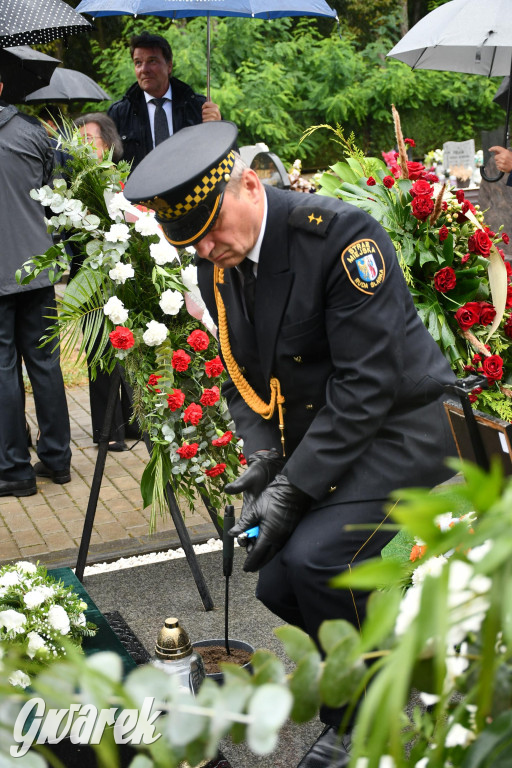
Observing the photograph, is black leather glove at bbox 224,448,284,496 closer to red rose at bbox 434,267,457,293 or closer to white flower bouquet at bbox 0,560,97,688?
white flower bouquet at bbox 0,560,97,688

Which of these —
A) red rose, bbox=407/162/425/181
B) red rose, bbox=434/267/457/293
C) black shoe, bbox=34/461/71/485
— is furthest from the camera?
black shoe, bbox=34/461/71/485

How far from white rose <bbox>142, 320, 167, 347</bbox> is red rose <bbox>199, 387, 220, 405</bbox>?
286 mm

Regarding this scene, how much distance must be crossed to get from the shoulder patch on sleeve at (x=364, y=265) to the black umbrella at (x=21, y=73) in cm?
408

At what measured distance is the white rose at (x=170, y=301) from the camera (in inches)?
142

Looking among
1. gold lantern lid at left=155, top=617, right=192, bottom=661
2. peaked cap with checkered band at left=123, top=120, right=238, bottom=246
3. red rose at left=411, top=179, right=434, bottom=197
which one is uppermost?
peaked cap with checkered band at left=123, top=120, right=238, bottom=246

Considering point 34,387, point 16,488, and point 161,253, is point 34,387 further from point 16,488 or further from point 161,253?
point 161,253

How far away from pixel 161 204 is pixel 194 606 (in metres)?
2.02

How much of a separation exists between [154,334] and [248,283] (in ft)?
3.04

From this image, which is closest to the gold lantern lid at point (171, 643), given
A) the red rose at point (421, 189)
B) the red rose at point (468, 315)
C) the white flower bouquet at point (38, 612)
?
the white flower bouquet at point (38, 612)

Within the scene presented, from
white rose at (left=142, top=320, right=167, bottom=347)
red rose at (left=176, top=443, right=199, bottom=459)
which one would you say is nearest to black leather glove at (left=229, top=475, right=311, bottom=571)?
red rose at (left=176, top=443, right=199, bottom=459)

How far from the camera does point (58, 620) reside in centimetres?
261

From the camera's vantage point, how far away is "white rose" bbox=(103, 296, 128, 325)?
358cm

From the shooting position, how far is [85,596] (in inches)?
122

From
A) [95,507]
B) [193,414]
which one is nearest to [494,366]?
[193,414]
